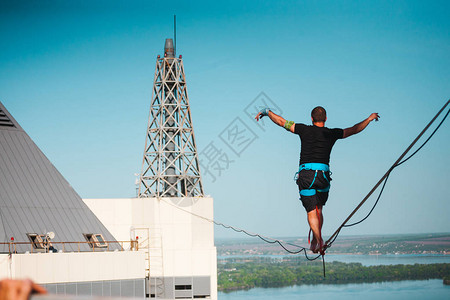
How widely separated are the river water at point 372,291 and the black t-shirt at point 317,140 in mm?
129791

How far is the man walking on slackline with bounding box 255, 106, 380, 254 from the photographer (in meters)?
11.5

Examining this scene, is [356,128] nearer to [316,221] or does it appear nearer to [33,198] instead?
[316,221]

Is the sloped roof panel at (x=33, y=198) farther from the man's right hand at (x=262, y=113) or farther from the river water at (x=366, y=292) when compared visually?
the river water at (x=366, y=292)

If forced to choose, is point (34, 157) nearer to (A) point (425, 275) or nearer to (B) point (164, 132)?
(B) point (164, 132)

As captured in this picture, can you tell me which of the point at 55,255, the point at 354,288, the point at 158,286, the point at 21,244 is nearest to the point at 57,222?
the point at 21,244

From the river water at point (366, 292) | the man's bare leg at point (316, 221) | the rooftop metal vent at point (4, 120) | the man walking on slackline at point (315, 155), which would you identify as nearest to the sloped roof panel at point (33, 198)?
the rooftop metal vent at point (4, 120)

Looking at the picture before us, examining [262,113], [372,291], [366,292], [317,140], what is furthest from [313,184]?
[366,292]

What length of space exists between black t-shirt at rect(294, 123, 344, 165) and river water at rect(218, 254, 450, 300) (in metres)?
130

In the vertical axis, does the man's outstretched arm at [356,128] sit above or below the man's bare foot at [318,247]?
above

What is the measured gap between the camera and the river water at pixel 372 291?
15100 cm

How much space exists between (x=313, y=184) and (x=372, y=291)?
6897 inches

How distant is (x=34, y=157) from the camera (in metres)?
49.7

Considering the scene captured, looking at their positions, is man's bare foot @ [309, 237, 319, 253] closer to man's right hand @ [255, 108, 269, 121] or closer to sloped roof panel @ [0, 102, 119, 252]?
man's right hand @ [255, 108, 269, 121]

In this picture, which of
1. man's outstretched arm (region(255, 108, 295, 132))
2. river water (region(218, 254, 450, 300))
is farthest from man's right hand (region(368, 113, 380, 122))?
river water (region(218, 254, 450, 300))
